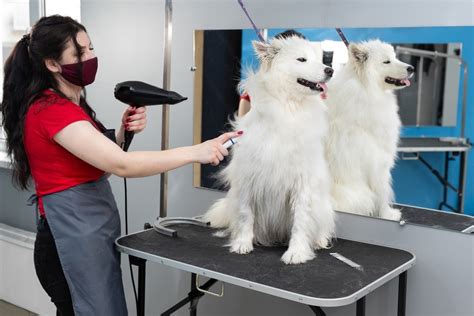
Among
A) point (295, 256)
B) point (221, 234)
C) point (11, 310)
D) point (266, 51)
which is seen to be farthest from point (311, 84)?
point (11, 310)

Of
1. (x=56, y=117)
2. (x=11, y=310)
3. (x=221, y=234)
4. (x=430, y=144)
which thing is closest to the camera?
(x=56, y=117)

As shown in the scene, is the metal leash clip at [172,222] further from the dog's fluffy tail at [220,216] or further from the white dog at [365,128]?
the white dog at [365,128]

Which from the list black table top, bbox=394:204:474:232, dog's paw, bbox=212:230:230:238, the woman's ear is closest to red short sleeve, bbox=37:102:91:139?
the woman's ear

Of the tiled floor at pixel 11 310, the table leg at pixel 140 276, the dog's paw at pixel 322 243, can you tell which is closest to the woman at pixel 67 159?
the table leg at pixel 140 276

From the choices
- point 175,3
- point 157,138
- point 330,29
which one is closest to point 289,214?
point 330,29

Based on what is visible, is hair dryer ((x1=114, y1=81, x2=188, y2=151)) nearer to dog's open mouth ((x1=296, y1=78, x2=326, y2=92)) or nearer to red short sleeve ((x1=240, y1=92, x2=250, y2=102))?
red short sleeve ((x1=240, y1=92, x2=250, y2=102))

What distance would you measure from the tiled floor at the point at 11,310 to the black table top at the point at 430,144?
2343 millimetres

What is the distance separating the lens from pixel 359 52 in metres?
1.93

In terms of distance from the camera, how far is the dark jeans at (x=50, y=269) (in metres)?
1.80

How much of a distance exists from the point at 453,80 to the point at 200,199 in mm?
1256

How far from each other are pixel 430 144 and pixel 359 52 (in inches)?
15.8

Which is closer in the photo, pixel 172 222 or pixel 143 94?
pixel 143 94

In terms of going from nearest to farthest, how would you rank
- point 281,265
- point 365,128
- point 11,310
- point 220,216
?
point 281,265
point 365,128
point 220,216
point 11,310

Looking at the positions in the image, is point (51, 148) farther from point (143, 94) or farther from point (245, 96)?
point (245, 96)
